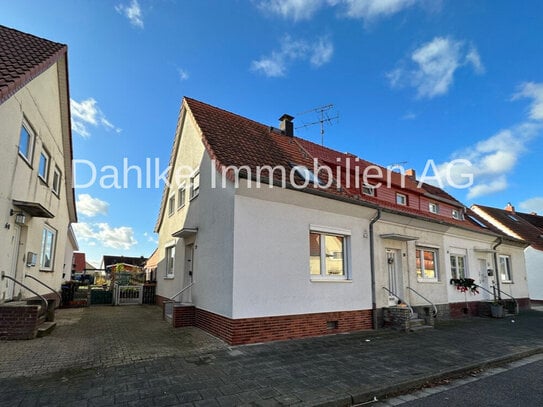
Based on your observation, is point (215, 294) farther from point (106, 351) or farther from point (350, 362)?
point (350, 362)

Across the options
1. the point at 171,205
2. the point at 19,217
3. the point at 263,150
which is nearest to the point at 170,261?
the point at 171,205

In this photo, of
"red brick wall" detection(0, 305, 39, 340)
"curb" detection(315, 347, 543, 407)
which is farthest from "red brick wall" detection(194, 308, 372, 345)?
"red brick wall" detection(0, 305, 39, 340)

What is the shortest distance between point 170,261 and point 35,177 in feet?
20.8

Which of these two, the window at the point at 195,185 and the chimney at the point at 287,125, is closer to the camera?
the window at the point at 195,185

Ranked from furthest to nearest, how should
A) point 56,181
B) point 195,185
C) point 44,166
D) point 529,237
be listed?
point 529,237, point 56,181, point 195,185, point 44,166

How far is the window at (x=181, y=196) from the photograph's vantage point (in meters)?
13.4

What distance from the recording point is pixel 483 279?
15.6 m

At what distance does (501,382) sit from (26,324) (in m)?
9.68

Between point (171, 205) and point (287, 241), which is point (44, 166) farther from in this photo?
point (287, 241)

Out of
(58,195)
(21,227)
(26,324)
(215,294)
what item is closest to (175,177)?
(58,195)

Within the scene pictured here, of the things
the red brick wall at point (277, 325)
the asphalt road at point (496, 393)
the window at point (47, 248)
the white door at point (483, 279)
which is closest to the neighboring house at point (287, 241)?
the red brick wall at point (277, 325)

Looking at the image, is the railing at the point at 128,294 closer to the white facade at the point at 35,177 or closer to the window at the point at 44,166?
the white facade at the point at 35,177

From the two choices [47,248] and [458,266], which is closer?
[47,248]

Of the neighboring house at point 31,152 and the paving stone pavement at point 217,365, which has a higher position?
the neighboring house at point 31,152
